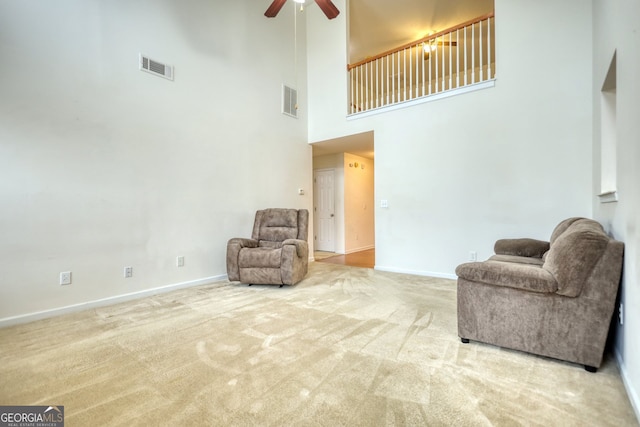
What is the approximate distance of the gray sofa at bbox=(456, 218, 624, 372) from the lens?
161 centimetres

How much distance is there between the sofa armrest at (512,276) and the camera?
1704mm

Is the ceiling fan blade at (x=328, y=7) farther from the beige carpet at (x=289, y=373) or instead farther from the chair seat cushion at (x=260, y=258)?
the beige carpet at (x=289, y=373)

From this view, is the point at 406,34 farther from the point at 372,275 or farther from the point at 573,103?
the point at 372,275

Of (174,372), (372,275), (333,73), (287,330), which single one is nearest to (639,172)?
(287,330)

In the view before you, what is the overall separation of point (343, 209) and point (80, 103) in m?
4.79

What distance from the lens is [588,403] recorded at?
1.37 m

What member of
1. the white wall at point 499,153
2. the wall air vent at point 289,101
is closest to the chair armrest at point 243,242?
the white wall at point 499,153

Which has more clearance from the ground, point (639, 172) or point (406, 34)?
point (406, 34)

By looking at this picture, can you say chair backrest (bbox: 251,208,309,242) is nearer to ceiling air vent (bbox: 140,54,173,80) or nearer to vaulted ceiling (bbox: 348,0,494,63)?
ceiling air vent (bbox: 140,54,173,80)

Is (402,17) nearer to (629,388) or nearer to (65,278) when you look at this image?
(629,388)

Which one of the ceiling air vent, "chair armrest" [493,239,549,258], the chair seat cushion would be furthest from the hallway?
the ceiling air vent

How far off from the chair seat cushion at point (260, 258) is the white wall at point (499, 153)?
6.16ft

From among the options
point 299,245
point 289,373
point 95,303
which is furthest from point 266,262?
point 289,373

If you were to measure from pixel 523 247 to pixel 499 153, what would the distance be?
1267 millimetres
